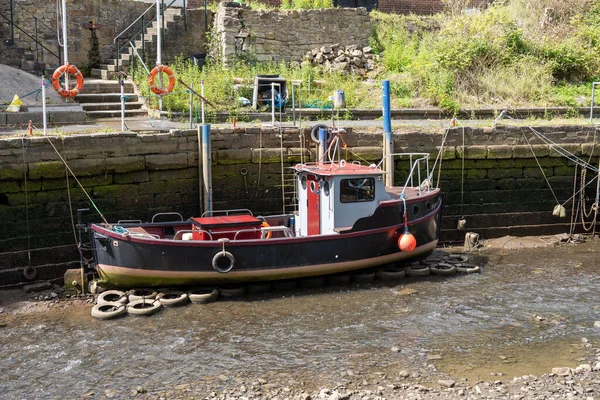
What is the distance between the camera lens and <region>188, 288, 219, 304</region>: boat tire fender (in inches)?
464

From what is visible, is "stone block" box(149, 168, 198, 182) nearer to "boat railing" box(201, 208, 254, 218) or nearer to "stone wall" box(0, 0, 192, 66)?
"boat railing" box(201, 208, 254, 218)

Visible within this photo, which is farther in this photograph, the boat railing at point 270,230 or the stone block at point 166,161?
the stone block at point 166,161

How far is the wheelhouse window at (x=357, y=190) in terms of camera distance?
12.6 m

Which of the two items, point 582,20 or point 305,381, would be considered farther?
point 582,20

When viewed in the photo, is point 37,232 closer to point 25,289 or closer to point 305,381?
point 25,289

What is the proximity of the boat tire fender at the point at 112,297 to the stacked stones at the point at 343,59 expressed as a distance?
33.3 feet

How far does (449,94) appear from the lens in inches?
760

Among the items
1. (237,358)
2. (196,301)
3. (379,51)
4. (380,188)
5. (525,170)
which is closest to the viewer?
(237,358)

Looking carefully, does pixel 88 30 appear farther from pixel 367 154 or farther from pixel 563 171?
pixel 563 171

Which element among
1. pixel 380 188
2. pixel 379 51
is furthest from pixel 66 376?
pixel 379 51

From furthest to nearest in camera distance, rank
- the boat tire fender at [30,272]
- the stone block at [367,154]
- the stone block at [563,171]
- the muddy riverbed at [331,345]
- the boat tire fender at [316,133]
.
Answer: the stone block at [563,171]
the stone block at [367,154]
the boat tire fender at [316,133]
the boat tire fender at [30,272]
the muddy riverbed at [331,345]

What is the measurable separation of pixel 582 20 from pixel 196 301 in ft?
53.5

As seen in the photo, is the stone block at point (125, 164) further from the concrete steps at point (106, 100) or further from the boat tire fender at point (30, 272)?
the concrete steps at point (106, 100)

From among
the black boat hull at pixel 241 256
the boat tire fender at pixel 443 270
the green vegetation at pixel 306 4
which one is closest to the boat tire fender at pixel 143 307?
the black boat hull at pixel 241 256
